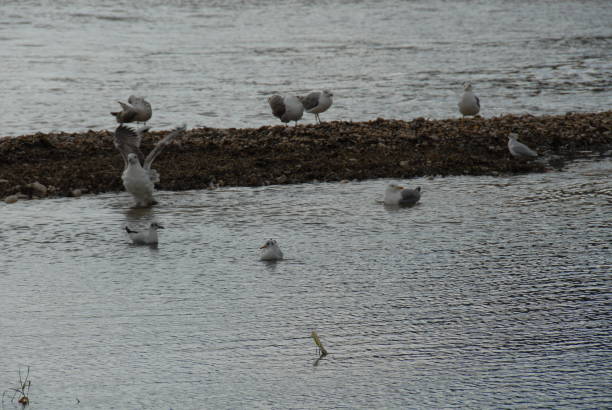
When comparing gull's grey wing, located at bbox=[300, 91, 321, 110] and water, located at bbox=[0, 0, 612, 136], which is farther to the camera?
water, located at bbox=[0, 0, 612, 136]

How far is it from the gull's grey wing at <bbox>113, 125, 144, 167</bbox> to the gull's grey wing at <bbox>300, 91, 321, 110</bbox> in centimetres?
423

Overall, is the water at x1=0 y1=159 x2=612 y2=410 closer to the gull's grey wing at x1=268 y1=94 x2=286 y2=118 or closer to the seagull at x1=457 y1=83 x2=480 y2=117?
the gull's grey wing at x1=268 y1=94 x2=286 y2=118

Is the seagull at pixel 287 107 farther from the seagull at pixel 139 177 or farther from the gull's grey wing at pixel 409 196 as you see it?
the gull's grey wing at pixel 409 196

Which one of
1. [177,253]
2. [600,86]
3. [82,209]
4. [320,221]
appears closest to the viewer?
[177,253]

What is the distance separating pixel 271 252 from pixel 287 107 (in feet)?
22.2

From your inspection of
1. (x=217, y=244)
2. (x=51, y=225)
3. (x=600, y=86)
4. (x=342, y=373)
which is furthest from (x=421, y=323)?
(x=600, y=86)

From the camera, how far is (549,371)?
605cm

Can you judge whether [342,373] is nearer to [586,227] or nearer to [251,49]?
[586,227]

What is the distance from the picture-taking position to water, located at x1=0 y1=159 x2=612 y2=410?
5.93 metres

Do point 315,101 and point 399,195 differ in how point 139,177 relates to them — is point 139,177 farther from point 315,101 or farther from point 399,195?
point 315,101

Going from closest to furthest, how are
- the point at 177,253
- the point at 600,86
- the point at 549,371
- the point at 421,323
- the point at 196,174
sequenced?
the point at 549,371, the point at 421,323, the point at 177,253, the point at 196,174, the point at 600,86

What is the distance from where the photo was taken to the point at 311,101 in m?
15.5

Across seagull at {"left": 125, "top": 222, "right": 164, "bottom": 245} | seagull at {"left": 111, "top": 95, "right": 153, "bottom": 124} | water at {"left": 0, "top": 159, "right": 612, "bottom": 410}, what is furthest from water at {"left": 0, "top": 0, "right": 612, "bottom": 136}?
seagull at {"left": 125, "top": 222, "right": 164, "bottom": 245}

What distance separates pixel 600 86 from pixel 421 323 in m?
14.6
